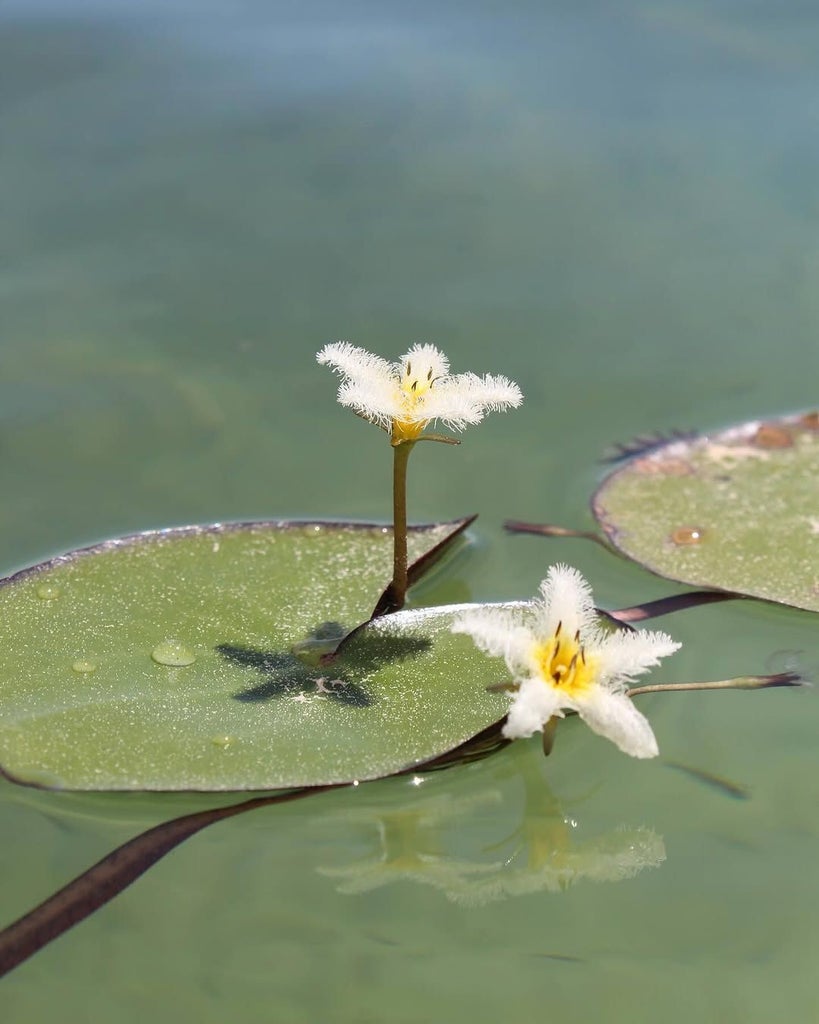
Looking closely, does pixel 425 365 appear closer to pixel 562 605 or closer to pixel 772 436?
pixel 562 605

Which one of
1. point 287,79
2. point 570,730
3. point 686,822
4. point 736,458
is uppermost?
point 287,79

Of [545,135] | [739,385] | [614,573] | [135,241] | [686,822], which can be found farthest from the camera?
[545,135]

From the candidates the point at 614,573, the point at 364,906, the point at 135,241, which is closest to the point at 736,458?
the point at 614,573

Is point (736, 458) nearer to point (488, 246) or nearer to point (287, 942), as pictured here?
point (488, 246)

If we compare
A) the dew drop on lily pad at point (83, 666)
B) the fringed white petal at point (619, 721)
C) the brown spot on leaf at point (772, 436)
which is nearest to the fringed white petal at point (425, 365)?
the fringed white petal at point (619, 721)

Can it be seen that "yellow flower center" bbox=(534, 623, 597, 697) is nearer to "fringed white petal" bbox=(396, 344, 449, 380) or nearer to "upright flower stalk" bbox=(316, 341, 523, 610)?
"upright flower stalk" bbox=(316, 341, 523, 610)

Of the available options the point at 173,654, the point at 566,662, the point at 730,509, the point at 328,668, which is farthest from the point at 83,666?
the point at 730,509

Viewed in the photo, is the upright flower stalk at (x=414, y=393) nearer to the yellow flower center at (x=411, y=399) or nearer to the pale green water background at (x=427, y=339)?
the yellow flower center at (x=411, y=399)
